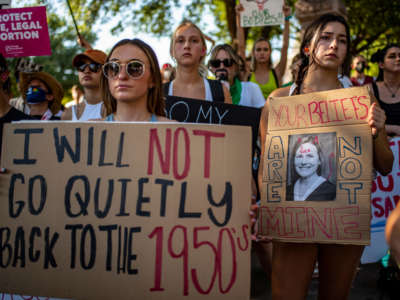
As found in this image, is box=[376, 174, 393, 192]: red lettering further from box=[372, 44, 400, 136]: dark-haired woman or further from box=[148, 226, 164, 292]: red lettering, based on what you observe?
box=[148, 226, 164, 292]: red lettering

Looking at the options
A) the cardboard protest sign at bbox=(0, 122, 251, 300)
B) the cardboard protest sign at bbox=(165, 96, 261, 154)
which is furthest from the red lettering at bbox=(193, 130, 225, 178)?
the cardboard protest sign at bbox=(165, 96, 261, 154)

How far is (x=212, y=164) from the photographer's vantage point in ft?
5.97

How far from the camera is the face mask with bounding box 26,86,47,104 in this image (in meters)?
3.91

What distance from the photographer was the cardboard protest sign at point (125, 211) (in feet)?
5.68

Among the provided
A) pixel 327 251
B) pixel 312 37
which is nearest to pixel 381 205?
pixel 327 251

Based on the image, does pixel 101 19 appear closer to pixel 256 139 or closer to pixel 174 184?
pixel 256 139

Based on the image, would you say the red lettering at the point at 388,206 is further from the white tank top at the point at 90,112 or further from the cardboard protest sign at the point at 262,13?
the cardboard protest sign at the point at 262,13

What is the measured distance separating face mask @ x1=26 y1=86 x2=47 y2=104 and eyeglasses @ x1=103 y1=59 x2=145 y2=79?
2037 millimetres

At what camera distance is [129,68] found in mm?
2143

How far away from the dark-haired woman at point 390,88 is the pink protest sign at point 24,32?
3.54m

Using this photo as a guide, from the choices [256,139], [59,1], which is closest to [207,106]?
[256,139]

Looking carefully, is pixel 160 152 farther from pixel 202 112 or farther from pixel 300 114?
pixel 202 112

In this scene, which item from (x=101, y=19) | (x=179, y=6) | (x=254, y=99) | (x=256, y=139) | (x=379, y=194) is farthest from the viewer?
(x=179, y=6)

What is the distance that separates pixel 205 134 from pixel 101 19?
1257cm
